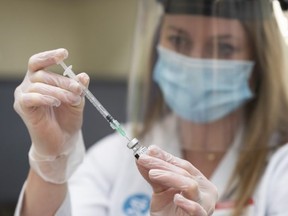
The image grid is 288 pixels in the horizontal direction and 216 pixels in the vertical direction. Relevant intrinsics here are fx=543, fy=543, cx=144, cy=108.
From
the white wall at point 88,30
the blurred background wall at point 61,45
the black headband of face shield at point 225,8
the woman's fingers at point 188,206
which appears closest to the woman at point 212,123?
the black headband of face shield at point 225,8

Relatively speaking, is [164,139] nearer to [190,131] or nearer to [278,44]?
[190,131]

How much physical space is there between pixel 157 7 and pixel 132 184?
1.60 feet

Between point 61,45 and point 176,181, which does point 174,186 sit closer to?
point 176,181

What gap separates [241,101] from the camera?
4.71 feet

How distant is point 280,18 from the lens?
3.93 ft

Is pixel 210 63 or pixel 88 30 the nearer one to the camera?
pixel 210 63

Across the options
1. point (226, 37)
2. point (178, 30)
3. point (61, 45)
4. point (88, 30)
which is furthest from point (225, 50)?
point (88, 30)

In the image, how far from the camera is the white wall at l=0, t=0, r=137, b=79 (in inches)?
82.2

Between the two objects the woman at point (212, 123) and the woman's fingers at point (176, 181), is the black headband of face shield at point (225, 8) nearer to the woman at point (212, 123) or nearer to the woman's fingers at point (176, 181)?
the woman at point (212, 123)

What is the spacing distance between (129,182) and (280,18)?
577 millimetres

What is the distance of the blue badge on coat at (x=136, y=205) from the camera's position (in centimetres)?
139

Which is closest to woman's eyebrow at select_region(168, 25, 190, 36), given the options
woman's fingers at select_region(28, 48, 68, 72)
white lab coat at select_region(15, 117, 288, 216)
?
white lab coat at select_region(15, 117, 288, 216)

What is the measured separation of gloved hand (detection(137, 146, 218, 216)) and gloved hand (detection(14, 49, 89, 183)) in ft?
0.60

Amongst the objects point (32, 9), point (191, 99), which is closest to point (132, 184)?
point (191, 99)
